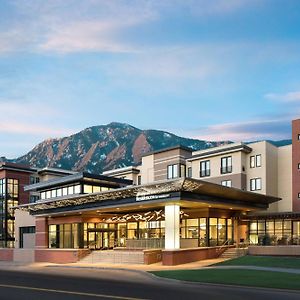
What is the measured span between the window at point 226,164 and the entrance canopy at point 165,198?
771 centimetres

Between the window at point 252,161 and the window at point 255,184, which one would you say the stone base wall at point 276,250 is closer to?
the window at point 255,184

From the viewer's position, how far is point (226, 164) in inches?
2554

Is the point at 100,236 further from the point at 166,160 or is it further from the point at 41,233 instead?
the point at 166,160

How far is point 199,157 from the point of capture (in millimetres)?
67875

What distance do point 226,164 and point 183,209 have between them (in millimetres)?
13132

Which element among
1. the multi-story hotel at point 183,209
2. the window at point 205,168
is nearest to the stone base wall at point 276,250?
the multi-story hotel at point 183,209

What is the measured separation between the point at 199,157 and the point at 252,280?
133ft

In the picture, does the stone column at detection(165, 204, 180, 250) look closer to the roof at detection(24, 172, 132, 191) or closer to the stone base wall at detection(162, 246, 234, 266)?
the stone base wall at detection(162, 246, 234, 266)

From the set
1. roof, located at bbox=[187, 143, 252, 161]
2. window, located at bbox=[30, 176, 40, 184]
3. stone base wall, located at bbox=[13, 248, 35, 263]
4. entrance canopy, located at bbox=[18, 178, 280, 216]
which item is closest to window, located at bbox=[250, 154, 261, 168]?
roof, located at bbox=[187, 143, 252, 161]

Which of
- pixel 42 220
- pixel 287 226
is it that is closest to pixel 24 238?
pixel 42 220

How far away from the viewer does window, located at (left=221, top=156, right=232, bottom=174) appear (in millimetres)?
64375

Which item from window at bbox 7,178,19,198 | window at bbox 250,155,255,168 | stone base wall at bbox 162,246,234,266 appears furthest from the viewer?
window at bbox 7,178,19,198

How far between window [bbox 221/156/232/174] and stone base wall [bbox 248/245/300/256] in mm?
16559

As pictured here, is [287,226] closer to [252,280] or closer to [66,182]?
[66,182]
